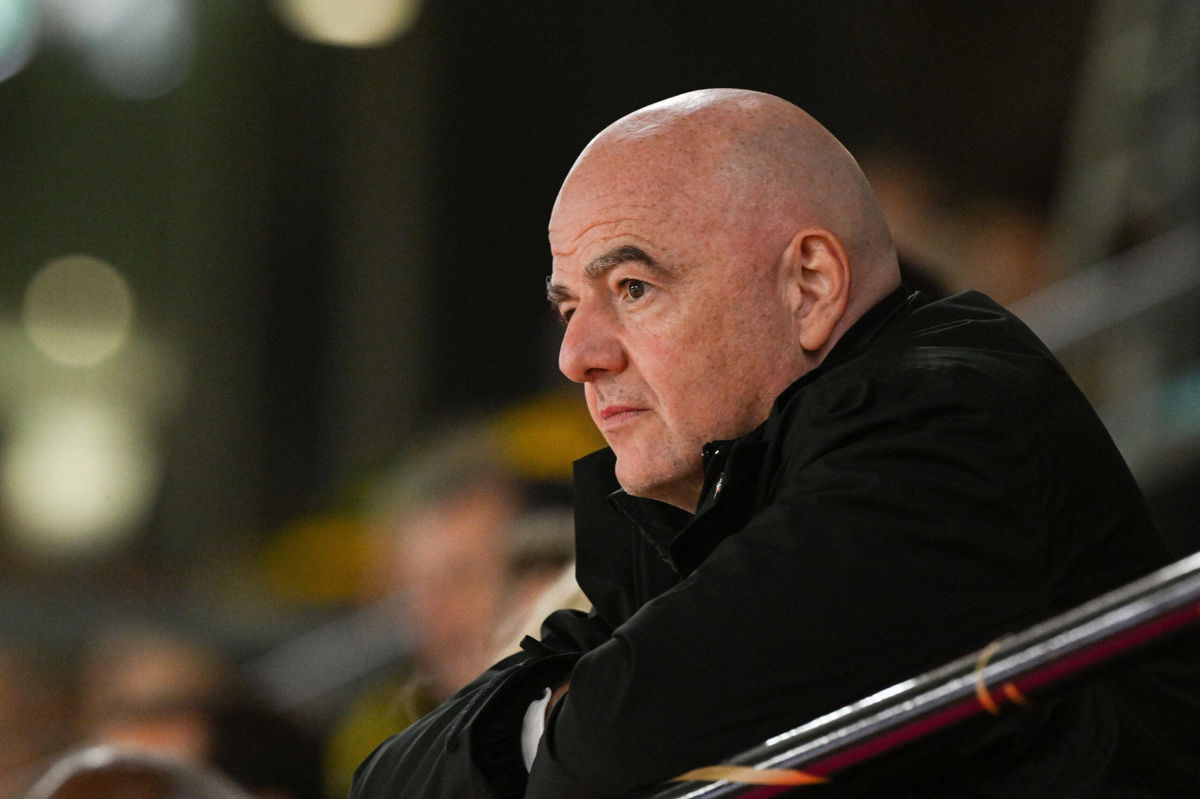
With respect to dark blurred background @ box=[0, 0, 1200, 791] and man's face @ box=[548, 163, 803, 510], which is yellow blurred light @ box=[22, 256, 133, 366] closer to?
dark blurred background @ box=[0, 0, 1200, 791]

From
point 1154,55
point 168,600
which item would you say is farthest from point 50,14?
point 1154,55

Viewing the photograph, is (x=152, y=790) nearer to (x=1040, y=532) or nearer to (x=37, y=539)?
(x=1040, y=532)

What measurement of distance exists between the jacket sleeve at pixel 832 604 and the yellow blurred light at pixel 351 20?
7.05 meters

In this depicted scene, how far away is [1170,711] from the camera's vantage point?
1.35 m

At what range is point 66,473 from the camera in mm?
8609

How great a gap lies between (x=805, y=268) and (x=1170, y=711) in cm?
52

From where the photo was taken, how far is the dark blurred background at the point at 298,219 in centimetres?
631

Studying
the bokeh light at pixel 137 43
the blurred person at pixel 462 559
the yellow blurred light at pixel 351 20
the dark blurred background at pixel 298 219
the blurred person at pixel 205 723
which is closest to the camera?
the blurred person at pixel 205 723

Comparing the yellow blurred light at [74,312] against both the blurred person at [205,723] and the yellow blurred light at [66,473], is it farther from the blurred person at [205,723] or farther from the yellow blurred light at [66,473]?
the blurred person at [205,723]

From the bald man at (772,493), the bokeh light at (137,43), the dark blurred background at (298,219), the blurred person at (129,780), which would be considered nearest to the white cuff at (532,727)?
the bald man at (772,493)

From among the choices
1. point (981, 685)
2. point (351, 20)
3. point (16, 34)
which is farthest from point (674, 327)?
point (16, 34)

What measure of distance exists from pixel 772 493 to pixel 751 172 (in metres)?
0.33

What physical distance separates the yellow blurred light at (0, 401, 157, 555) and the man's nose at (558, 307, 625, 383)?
7.12m

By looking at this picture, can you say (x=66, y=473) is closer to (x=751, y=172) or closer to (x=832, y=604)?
(x=751, y=172)
